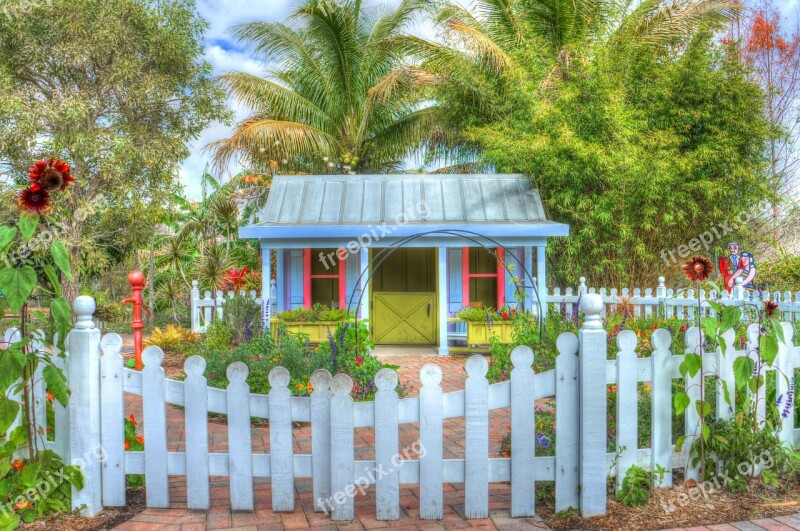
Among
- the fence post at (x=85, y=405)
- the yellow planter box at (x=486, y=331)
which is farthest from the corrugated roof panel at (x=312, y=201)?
the fence post at (x=85, y=405)

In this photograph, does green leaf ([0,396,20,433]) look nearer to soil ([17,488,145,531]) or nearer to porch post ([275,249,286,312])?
soil ([17,488,145,531])

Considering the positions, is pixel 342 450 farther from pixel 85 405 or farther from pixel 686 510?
pixel 686 510

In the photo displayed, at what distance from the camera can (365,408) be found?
9.71 ft

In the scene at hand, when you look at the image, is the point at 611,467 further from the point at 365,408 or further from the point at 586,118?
the point at 586,118

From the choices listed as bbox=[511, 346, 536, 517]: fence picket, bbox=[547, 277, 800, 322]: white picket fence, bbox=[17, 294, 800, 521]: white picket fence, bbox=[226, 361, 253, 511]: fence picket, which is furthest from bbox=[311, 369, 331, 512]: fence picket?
bbox=[547, 277, 800, 322]: white picket fence

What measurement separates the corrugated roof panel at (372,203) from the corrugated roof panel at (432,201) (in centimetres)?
74

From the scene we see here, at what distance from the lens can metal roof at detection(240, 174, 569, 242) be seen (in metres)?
9.44

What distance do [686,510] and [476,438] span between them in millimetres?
1161

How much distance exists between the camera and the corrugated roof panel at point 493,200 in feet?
31.7

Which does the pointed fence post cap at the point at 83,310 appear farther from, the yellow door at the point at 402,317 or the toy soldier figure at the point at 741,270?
the toy soldier figure at the point at 741,270

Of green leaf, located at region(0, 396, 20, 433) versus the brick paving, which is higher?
green leaf, located at region(0, 396, 20, 433)

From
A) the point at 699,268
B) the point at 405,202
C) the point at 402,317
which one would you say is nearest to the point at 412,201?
the point at 405,202

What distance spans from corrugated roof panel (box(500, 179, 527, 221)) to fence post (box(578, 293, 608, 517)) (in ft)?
22.2

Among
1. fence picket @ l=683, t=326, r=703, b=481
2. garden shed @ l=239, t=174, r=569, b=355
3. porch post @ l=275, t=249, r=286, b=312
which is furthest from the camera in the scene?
porch post @ l=275, t=249, r=286, b=312
